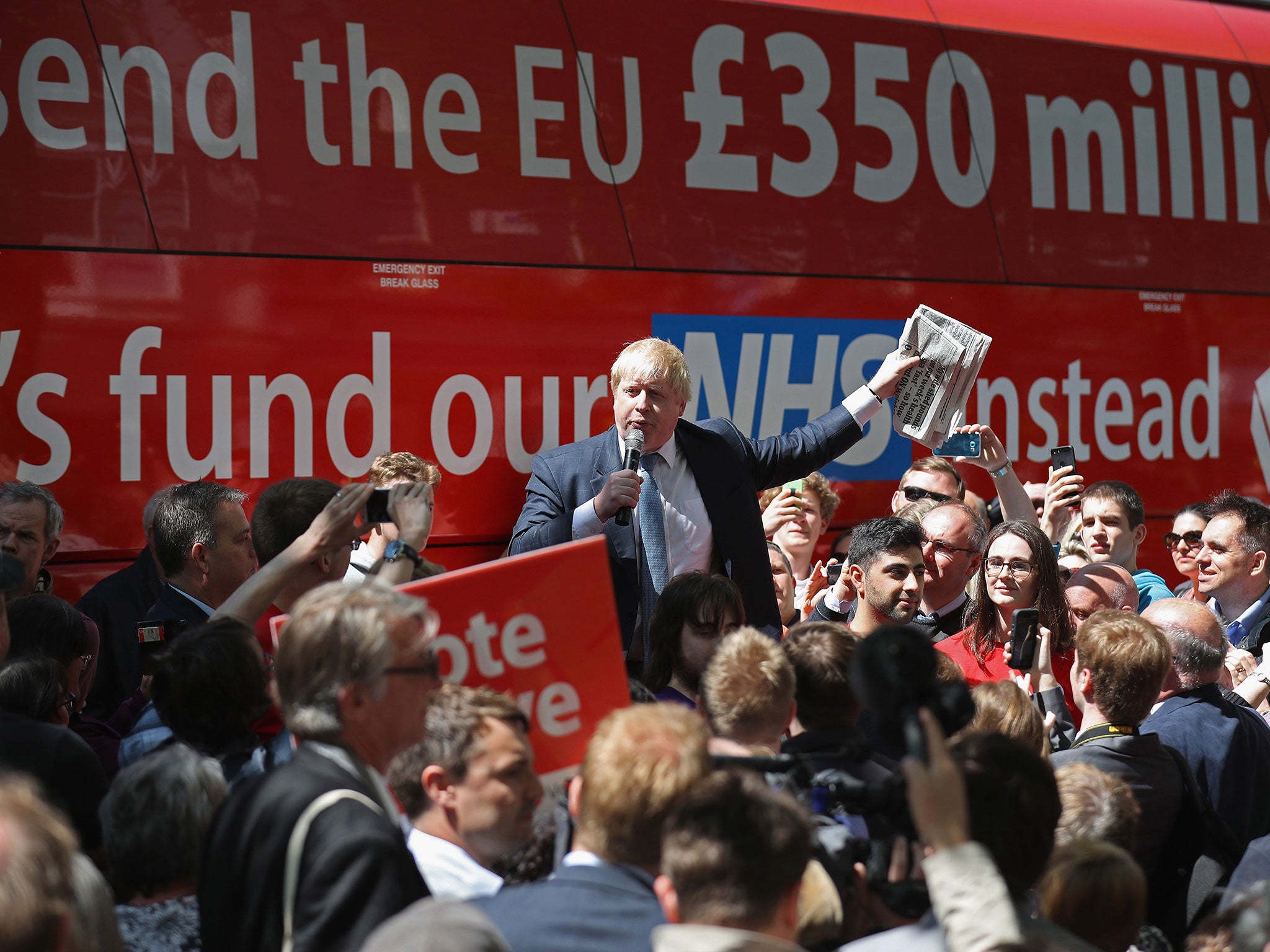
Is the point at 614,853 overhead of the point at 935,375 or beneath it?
beneath

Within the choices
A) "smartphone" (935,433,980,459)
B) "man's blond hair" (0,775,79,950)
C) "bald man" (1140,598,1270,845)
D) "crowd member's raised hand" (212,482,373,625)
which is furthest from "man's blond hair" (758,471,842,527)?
"man's blond hair" (0,775,79,950)

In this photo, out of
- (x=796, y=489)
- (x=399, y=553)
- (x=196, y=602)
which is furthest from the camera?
(x=796, y=489)

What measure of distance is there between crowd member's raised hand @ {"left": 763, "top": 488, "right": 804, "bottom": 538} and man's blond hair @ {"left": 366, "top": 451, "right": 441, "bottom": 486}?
157cm

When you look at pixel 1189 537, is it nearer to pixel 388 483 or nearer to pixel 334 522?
pixel 388 483

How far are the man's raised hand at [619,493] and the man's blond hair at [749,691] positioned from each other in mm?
1342

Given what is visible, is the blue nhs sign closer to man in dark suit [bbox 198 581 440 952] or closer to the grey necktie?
the grey necktie

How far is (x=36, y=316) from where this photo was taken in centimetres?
475

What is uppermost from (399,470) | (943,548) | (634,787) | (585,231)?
(585,231)

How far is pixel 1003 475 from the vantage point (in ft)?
19.5

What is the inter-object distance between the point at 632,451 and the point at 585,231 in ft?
4.98

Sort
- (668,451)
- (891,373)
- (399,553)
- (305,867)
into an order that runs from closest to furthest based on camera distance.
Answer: (305,867) < (399,553) < (668,451) < (891,373)

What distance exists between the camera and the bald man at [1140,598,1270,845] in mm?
3848

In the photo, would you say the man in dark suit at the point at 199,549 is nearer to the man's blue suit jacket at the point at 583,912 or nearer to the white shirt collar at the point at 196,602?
Result: the white shirt collar at the point at 196,602

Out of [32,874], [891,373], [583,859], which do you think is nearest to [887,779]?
[583,859]
